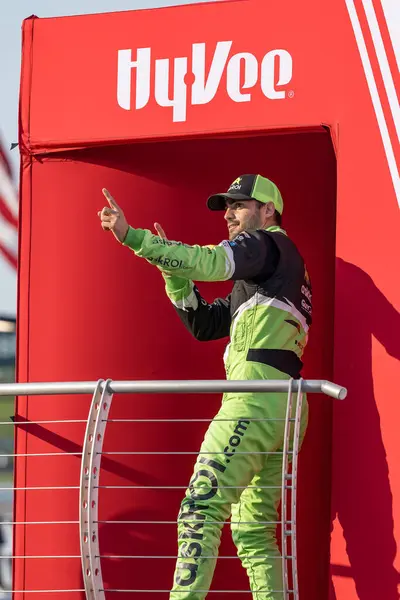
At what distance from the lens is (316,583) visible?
4855mm

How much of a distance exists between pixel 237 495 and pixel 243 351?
54 cm

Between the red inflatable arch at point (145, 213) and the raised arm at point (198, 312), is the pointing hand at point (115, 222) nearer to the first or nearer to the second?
the raised arm at point (198, 312)

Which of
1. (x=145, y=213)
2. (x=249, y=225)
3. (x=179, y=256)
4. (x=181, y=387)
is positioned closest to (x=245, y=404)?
(x=181, y=387)

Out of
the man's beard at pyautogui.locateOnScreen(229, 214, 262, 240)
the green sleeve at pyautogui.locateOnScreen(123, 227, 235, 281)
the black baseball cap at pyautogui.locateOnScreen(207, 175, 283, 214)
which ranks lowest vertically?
the green sleeve at pyautogui.locateOnScreen(123, 227, 235, 281)

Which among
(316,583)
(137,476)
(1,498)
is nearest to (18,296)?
(137,476)

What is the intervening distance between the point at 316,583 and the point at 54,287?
1682 millimetres

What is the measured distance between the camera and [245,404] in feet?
13.3

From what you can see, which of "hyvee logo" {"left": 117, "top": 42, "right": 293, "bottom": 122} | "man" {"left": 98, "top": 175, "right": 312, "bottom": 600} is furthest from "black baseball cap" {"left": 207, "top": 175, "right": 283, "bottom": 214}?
"hyvee logo" {"left": 117, "top": 42, "right": 293, "bottom": 122}

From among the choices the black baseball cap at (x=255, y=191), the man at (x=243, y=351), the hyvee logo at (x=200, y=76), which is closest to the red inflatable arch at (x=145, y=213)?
the hyvee logo at (x=200, y=76)

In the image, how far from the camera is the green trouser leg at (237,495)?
12.6 ft

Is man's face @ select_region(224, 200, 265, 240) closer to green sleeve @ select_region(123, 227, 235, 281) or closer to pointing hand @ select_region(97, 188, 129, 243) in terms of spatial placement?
green sleeve @ select_region(123, 227, 235, 281)

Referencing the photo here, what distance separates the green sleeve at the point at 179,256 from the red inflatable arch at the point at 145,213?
0.87m

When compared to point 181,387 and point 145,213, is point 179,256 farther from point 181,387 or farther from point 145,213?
point 145,213

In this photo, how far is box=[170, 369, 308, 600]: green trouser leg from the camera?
385cm
